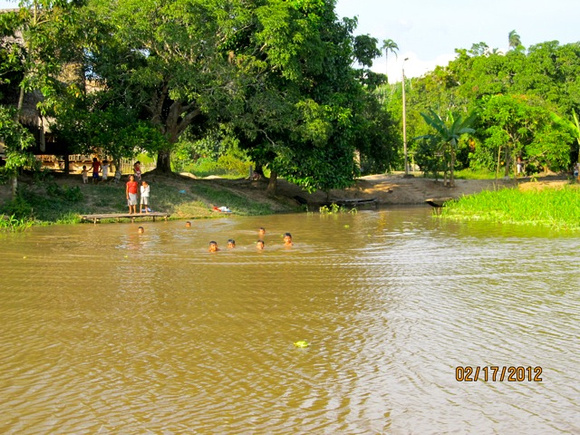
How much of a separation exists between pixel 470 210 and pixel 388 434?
63.0 ft

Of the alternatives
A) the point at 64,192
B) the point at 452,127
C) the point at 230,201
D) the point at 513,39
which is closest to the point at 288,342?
the point at 64,192

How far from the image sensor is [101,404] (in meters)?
4.99

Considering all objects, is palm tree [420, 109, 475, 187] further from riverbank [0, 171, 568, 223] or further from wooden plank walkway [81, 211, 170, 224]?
wooden plank walkway [81, 211, 170, 224]

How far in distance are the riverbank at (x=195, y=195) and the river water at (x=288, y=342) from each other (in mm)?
9430

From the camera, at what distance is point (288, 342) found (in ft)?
21.6

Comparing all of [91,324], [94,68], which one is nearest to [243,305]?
[91,324]

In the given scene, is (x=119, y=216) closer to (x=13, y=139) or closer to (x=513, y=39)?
(x=13, y=139)

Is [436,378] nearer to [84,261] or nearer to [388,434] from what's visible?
[388,434]

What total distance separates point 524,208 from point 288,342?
50.9 ft

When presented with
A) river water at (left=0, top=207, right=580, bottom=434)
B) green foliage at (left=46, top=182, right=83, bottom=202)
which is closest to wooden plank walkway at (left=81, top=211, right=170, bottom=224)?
green foliage at (left=46, top=182, right=83, bottom=202)

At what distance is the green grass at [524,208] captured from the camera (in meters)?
18.5

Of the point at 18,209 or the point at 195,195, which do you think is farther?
the point at 195,195

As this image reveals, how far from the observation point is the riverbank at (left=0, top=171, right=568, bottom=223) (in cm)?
2197

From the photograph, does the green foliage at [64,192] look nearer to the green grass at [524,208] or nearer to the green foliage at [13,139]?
the green foliage at [13,139]
